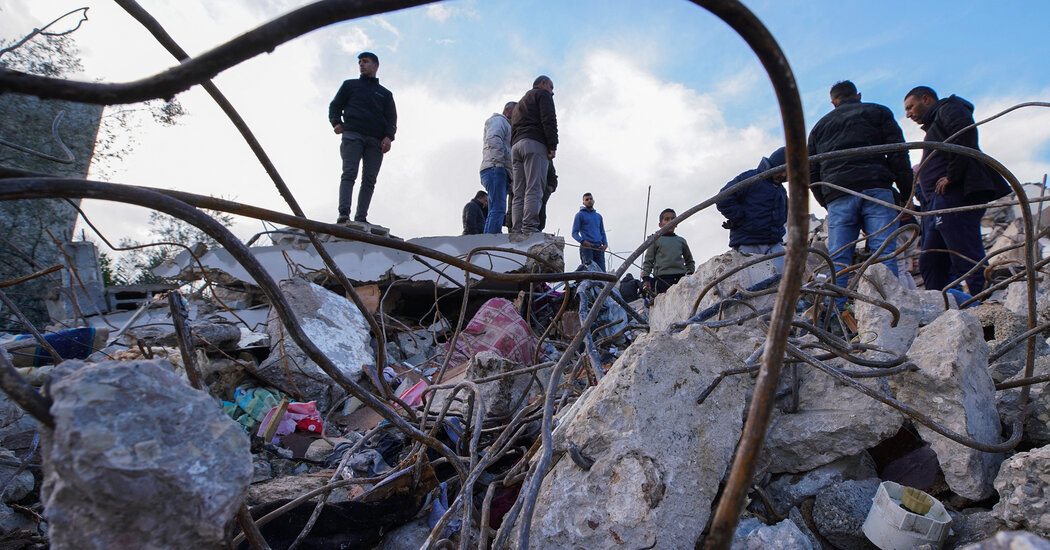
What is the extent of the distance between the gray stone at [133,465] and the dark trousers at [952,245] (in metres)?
3.71

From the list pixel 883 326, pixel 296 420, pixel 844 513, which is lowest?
pixel 296 420

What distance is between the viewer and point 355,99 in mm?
4809

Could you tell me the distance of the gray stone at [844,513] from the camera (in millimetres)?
1093

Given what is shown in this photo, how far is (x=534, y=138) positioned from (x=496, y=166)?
2.27 feet

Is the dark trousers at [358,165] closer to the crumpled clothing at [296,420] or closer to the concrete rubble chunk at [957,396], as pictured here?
the crumpled clothing at [296,420]

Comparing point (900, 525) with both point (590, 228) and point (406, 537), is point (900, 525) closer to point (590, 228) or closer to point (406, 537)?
point (406, 537)

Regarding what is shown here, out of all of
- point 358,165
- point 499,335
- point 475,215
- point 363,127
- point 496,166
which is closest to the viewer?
point 499,335

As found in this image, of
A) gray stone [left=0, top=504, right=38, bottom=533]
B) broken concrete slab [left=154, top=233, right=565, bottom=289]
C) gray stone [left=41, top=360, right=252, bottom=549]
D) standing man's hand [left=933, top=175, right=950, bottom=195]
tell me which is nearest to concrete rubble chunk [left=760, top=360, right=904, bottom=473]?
gray stone [left=41, top=360, right=252, bottom=549]

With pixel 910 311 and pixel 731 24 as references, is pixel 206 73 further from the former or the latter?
pixel 910 311

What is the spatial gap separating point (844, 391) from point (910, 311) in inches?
56.0

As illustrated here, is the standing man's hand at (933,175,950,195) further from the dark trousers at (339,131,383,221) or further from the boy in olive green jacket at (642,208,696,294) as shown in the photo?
the dark trousers at (339,131,383,221)

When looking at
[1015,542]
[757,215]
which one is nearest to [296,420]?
[1015,542]

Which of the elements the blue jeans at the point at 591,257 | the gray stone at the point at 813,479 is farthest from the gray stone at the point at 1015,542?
the blue jeans at the point at 591,257

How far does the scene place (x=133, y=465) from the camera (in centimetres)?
44
